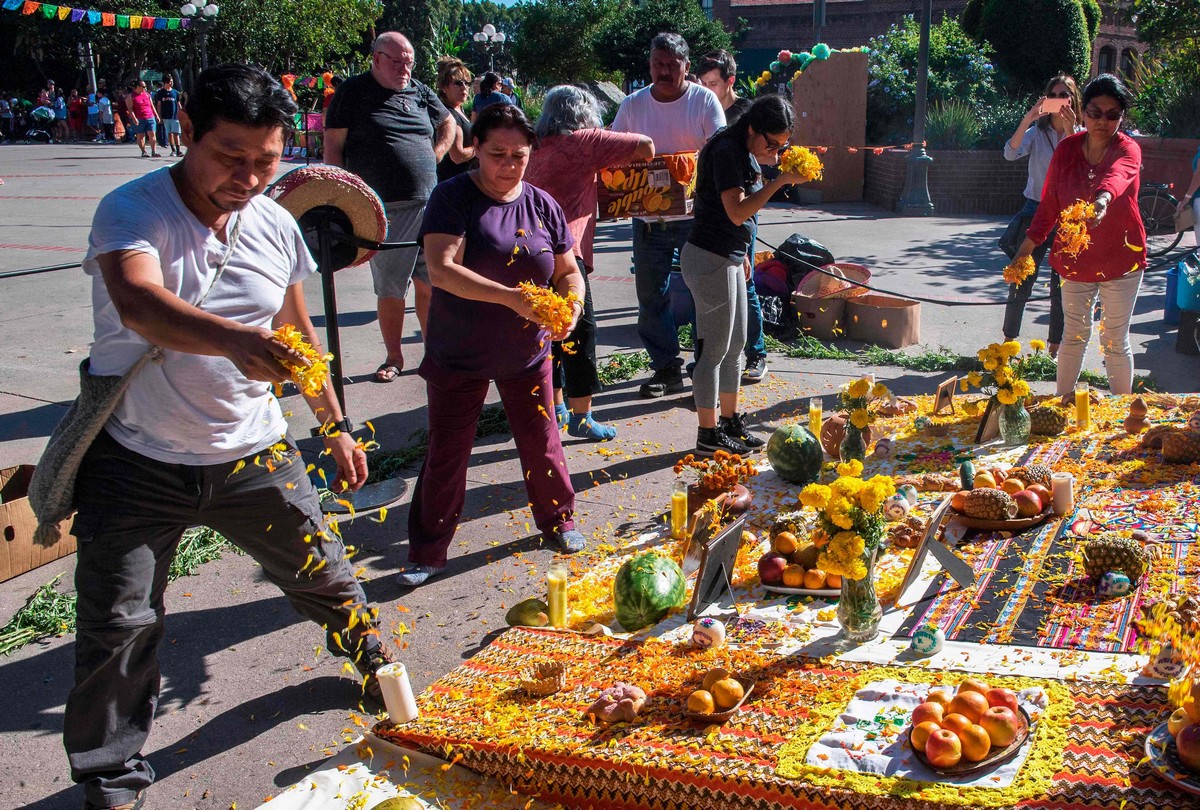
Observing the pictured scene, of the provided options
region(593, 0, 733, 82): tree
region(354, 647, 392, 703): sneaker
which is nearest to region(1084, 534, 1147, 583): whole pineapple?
region(354, 647, 392, 703): sneaker

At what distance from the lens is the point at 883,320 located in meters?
8.66

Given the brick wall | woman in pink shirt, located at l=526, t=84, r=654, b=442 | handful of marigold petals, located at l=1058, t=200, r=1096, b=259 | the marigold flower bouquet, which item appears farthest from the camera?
the brick wall

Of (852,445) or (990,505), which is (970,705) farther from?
(852,445)

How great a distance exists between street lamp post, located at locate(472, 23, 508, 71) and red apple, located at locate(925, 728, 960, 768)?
128 feet

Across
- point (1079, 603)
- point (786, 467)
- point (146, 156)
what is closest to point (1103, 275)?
point (786, 467)

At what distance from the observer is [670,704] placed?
3.32 m

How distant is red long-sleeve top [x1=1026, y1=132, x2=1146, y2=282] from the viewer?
587 centimetres

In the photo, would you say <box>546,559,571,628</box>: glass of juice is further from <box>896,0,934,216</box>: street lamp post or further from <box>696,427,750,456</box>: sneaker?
<box>896,0,934,216</box>: street lamp post

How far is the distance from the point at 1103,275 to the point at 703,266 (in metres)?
2.32

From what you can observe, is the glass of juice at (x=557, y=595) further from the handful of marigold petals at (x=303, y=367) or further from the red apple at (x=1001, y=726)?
the red apple at (x=1001, y=726)

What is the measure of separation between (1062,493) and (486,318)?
104 inches

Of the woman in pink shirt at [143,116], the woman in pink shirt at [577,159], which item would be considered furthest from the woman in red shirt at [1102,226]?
the woman in pink shirt at [143,116]

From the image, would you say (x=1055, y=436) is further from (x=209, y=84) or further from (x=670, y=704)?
(x=209, y=84)

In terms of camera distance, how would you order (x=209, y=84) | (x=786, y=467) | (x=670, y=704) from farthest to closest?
(x=786, y=467)
(x=670, y=704)
(x=209, y=84)
